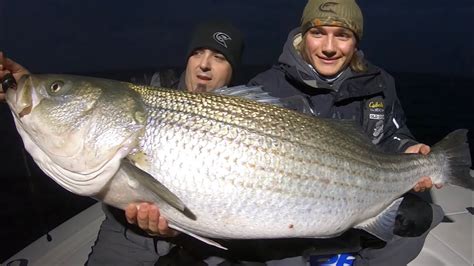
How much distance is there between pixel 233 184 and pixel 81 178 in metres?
0.85

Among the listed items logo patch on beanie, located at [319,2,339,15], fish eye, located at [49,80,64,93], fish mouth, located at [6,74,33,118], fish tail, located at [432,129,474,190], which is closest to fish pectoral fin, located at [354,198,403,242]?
fish tail, located at [432,129,474,190]

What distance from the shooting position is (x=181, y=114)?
2.43m

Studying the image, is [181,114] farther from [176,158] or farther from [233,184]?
[233,184]

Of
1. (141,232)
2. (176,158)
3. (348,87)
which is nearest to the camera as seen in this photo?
(176,158)

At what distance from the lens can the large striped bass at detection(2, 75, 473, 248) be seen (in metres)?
2.30

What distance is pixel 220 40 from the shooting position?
3.78 meters

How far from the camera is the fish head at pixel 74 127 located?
7.57ft

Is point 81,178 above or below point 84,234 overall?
above

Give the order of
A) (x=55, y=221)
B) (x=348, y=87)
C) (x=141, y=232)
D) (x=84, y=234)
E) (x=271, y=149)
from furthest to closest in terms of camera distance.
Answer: (x=55, y=221) → (x=84, y=234) → (x=348, y=87) → (x=141, y=232) → (x=271, y=149)

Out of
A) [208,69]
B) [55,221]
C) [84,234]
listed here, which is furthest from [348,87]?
[55,221]

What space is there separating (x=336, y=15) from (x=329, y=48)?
0.27 metres

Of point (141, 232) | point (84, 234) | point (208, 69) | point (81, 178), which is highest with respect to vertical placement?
point (208, 69)

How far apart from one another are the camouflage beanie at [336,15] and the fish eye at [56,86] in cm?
201

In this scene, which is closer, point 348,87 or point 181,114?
point 181,114
